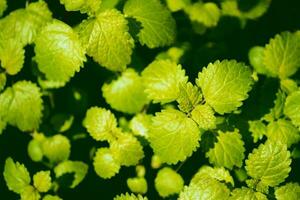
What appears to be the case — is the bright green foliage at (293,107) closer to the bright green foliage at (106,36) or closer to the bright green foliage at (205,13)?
the bright green foliage at (205,13)

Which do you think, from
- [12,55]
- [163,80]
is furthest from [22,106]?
[163,80]

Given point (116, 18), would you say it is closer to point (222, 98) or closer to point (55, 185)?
point (222, 98)

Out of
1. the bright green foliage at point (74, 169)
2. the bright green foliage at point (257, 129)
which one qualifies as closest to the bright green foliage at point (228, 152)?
the bright green foliage at point (257, 129)

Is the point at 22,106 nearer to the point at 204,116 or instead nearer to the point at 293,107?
the point at 204,116

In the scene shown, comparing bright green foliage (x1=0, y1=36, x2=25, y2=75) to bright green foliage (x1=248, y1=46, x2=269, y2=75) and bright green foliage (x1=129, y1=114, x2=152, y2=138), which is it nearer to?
bright green foliage (x1=129, y1=114, x2=152, y2=138)

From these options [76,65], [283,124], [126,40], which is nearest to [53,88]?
[76,65]
